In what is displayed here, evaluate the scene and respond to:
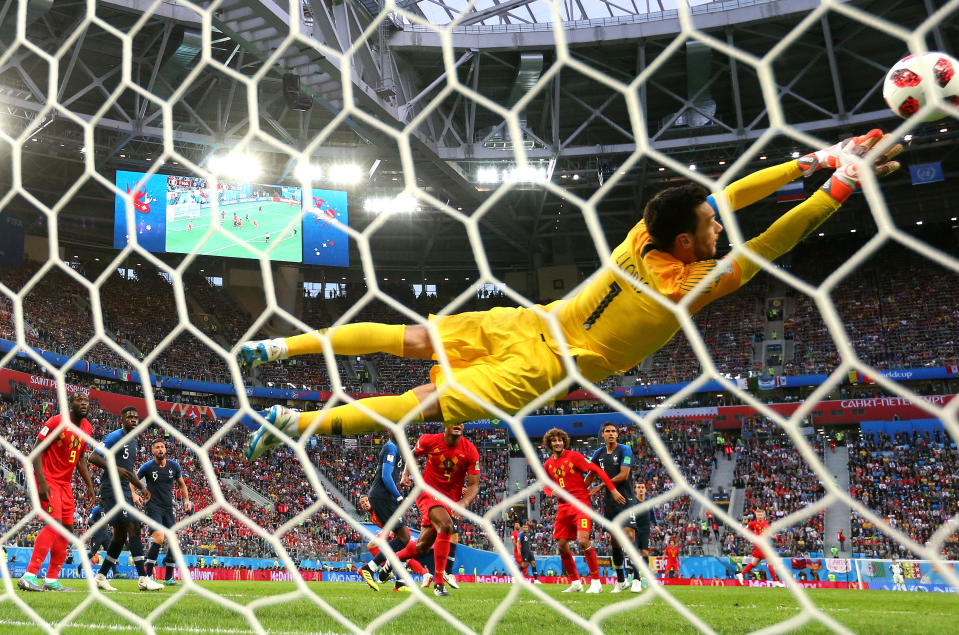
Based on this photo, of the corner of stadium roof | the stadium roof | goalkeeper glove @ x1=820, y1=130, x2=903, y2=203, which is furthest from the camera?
the stadium roof

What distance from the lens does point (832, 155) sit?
255cm

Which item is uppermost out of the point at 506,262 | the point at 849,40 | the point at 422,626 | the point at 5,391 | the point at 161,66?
the point at 161,66

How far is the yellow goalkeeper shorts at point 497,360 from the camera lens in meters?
2.91

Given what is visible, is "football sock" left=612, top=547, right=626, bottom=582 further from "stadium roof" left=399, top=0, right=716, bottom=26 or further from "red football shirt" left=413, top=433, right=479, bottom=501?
"stadium roof" left=399, top=0, right=716, bottom=26

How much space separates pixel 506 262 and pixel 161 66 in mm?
16829

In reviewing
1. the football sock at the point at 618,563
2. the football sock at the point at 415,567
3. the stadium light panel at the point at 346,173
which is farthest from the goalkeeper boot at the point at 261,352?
the stadium light panel at the point at 346,173

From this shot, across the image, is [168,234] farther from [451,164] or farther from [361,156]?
[451,164]

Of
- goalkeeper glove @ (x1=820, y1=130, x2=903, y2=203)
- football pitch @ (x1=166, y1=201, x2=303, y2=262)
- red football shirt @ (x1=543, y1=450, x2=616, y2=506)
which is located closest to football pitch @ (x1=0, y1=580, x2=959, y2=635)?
red football shirt @ (x1=543, y1=450, x2=616, y2=506)

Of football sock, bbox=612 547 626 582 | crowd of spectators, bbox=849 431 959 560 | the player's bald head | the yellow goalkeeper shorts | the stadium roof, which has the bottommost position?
crowd of spectators, bbox=849 431 959 560

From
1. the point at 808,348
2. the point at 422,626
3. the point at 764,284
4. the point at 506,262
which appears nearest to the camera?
the point at 422,626

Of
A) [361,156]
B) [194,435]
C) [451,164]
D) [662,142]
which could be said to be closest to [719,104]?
[662,142]

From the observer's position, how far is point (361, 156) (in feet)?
73.3

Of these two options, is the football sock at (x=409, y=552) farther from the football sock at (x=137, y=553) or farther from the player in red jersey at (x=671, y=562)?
the player in red jersey at (x=671, y=562)

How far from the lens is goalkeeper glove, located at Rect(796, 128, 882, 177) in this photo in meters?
2.43
